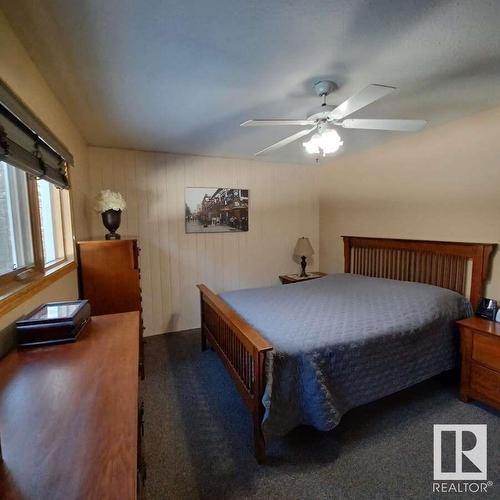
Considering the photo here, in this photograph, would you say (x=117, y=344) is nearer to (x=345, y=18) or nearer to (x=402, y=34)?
(x=345, y=18)

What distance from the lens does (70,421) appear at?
2.59ft

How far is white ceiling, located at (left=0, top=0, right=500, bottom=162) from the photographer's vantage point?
1.21 metres

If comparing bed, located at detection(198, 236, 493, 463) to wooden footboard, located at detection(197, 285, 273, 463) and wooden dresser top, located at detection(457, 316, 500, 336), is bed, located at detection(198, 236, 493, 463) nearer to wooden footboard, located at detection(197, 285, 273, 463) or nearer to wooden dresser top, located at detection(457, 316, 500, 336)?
wooden footboard, located at detection(197, 285, 273, 463)

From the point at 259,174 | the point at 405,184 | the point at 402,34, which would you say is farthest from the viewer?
the point at 259,174

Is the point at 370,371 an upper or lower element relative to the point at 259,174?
lower

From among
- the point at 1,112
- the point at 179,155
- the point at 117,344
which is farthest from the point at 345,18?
the point at 179,155

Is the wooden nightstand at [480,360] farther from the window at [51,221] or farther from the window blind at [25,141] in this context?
the window at [51,221]

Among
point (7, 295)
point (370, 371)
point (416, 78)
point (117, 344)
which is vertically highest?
point (416, 78)

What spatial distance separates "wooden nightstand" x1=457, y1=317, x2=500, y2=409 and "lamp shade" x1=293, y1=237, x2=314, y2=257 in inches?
80.7

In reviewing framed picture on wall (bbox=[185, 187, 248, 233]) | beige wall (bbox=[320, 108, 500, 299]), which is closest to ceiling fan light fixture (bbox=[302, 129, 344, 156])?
beige wall (bbox=[320, 108, 500, 299])

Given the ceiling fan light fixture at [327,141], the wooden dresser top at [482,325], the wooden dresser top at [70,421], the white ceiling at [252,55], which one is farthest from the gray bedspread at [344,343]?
the white ceiling at [252,55]


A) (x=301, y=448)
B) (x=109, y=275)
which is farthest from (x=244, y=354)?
(x=109, y=275)

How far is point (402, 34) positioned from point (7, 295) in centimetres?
223

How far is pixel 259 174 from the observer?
3850 millimetres
